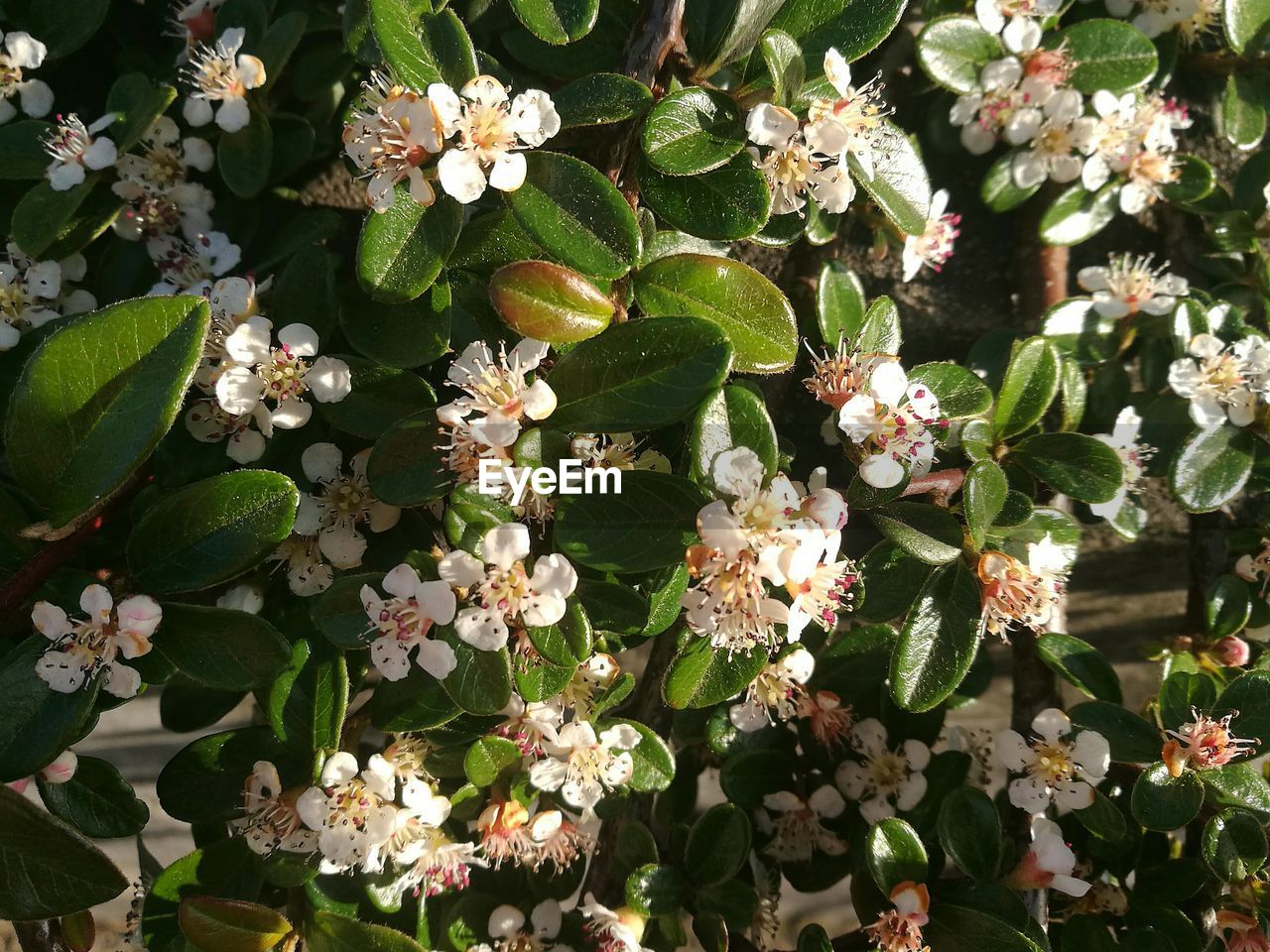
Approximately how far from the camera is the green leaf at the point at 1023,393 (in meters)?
1.06

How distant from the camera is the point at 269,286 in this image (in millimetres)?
1103

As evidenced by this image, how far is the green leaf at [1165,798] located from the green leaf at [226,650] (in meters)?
0.91

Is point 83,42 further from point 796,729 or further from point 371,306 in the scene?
point 796,729

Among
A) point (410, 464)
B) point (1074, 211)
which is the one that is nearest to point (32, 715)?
point (410, 464)

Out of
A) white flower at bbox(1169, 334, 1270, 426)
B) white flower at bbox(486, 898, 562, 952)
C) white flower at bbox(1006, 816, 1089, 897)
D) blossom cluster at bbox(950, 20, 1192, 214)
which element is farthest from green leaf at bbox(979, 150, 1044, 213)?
white flower at bbox(486, 898, 562, 952)

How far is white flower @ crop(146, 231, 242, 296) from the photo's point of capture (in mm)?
1126

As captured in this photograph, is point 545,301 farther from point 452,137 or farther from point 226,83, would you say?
point 226,83

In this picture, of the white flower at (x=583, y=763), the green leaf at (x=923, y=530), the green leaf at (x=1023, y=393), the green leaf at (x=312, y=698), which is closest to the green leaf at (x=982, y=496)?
the green leaf at (x=923, y=530)

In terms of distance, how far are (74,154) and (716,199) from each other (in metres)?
0.83

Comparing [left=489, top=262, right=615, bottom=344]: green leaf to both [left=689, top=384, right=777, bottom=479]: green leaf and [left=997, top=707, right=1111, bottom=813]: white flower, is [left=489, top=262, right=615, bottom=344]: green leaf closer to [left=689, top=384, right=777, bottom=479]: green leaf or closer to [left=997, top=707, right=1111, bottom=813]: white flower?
[left=689, top=384, right=777, bottom=479]: green leaf

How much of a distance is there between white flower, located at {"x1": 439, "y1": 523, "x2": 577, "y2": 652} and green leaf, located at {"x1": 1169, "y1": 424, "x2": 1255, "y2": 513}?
0.85m

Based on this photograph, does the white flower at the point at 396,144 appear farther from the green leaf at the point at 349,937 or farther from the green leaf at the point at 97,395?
the green leaf at the point at 349,937

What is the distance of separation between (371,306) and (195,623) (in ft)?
1.24

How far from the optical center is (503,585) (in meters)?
0.79
